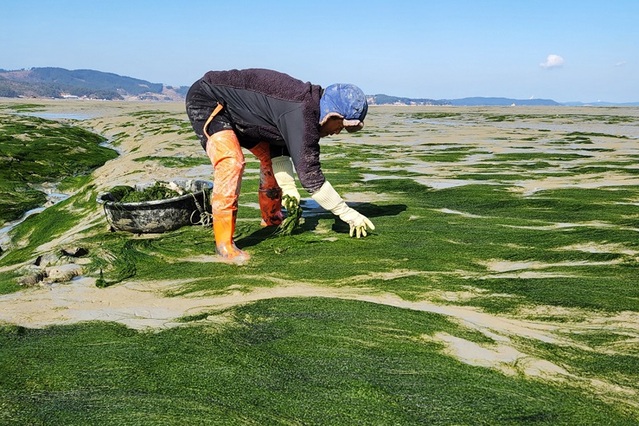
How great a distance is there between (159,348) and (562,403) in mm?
2001

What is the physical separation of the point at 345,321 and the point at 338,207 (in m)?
1.69

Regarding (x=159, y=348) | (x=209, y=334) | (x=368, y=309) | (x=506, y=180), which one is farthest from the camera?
(x=506, y=180)

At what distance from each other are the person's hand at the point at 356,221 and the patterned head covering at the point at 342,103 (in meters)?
0.82

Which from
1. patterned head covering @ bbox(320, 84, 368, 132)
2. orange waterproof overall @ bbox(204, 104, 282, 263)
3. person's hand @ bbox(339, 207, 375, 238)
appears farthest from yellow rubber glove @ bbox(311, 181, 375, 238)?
orange waterproof overall @ bbox(204, 104, 282, 263)

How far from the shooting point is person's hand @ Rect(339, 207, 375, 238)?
17.0 feet

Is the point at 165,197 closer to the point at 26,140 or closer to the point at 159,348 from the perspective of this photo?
the point at 159,348

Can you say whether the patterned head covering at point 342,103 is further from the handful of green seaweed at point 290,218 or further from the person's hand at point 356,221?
the handful of green seaweed at point 290,218

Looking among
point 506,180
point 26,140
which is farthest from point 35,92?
point 506,180

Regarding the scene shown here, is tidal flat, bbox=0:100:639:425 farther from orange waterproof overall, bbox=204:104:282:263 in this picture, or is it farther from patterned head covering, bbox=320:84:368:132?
patterned head covering, bbox=320:84:368:132

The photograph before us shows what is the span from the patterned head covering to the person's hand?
0.82 metres

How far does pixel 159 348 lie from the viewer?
309cm

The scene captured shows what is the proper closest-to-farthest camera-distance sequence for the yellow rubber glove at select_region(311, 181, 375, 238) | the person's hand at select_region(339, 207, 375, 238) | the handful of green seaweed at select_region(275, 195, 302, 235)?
the yellow rubber glove at select_region(311, 181, 375, 238)
the person's hand at select_region(339, 207, 375, 238)
the handful of green seaweed at select_region(275, 195, 302, 235)

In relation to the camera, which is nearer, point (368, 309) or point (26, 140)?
point (368, 309)

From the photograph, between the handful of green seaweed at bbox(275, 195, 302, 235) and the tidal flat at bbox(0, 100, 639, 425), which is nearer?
the tidal flat at bbox(0, 100, 639, 425)
